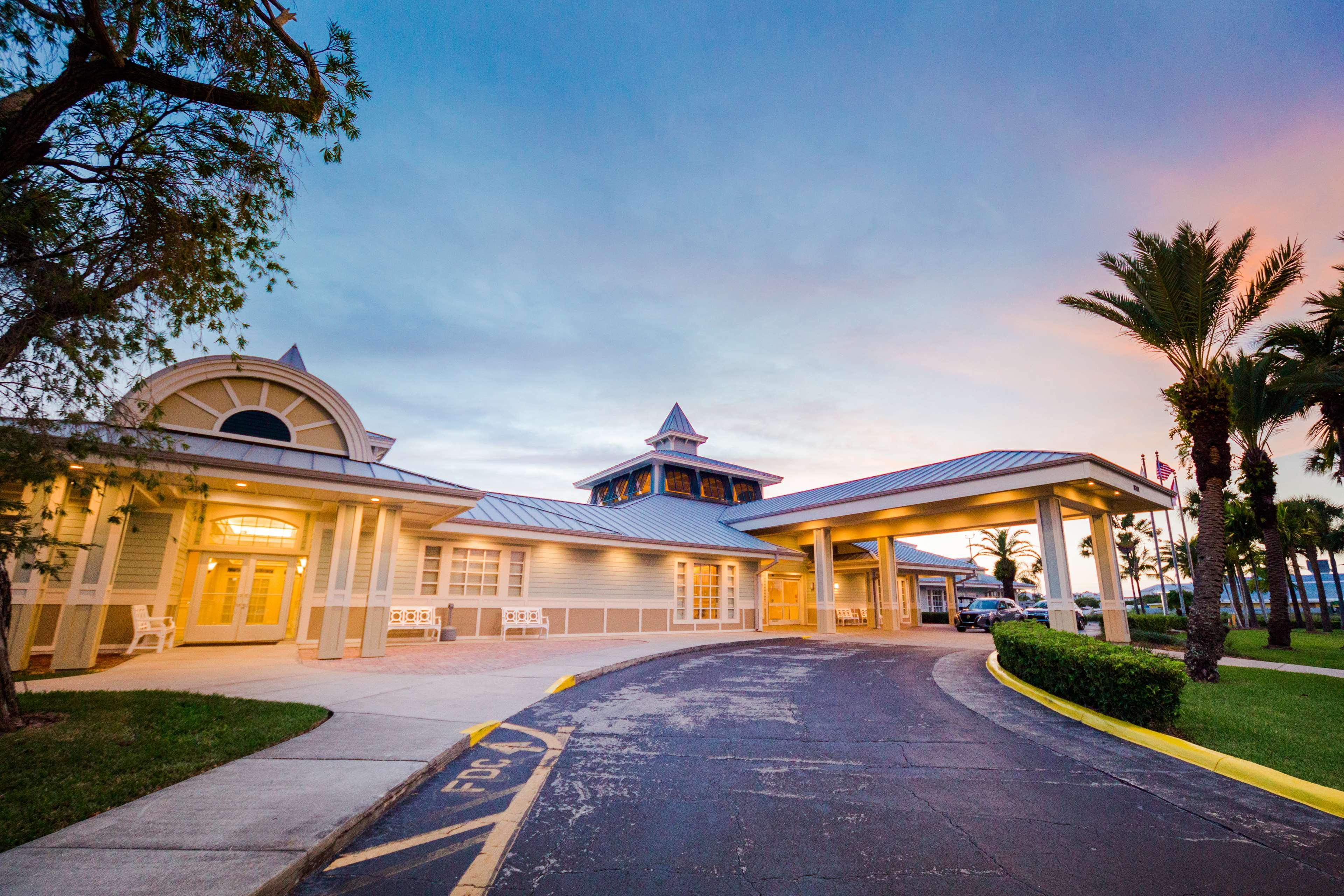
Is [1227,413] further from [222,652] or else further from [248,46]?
[222,652]

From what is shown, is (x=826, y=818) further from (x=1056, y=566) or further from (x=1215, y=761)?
(x=1056, y=566)

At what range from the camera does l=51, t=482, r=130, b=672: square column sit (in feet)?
33.6

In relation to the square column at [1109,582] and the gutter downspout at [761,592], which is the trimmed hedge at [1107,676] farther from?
the gutter downspout at [761,592]

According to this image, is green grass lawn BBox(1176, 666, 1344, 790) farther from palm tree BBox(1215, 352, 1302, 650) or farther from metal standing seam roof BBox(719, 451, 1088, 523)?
palm tree BBox(1215, 352, 1302, 650)

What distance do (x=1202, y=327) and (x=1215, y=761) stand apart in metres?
11.1

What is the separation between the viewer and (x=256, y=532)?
15648mm

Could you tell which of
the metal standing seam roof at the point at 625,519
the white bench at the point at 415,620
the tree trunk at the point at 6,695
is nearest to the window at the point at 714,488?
the metal standing seam roof at the point at 625,519

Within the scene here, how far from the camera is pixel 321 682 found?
9.70 metres

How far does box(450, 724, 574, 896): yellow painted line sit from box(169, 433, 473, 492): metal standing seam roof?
8.72m

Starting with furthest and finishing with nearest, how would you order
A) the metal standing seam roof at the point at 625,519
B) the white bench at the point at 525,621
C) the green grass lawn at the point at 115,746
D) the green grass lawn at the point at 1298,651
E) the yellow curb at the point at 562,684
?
1. the metal standing seam roof at the point at 625,519
2. the white bench at the point at 525,621
3. the green grass lawn at the point at 1298,651
4. the yellow curb at the point at 562,684
5. the green grass lawn at the point at 115,746

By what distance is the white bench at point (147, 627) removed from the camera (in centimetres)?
1259

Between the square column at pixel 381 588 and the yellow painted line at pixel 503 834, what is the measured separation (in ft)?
29.3

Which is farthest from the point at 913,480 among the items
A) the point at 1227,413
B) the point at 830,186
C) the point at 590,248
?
the point at 590,248

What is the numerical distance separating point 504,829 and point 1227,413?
16577 millimetres
